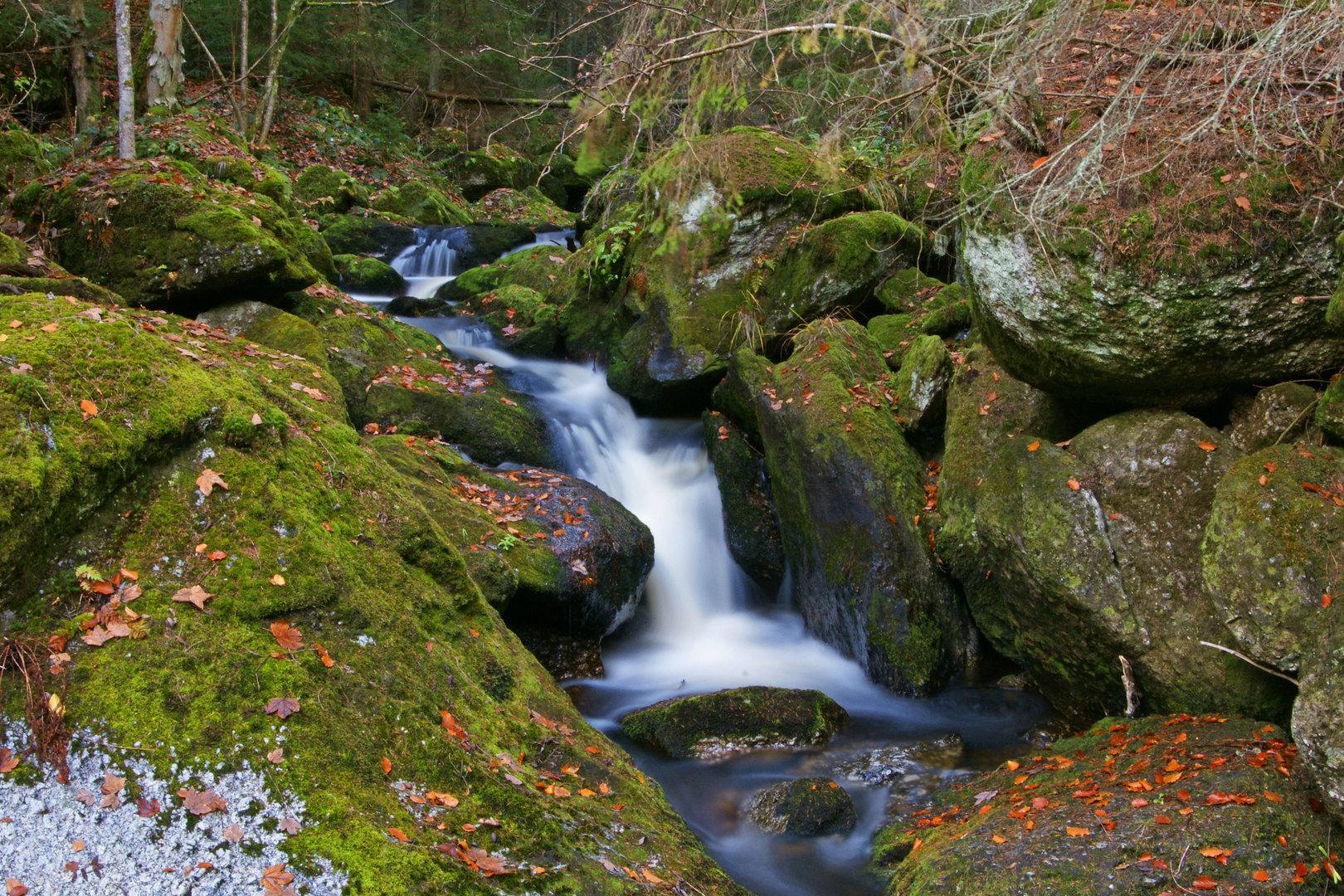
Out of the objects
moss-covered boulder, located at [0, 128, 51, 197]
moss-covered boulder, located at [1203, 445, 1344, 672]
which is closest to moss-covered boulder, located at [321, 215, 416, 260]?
moss-covered boulder, located at [0, 128, 51, 197]

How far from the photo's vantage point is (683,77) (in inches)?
243

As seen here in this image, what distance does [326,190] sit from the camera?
17.0 m

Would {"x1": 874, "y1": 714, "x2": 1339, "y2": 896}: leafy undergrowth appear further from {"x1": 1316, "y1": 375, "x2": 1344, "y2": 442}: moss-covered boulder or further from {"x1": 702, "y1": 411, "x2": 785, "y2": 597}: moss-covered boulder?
{"x1": 702, "y1": 411, "x2": 785, "y2": 597}: moss-covered boulder

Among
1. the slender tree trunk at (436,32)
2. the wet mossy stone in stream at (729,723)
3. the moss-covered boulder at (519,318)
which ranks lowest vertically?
the wet mossy stone in stream at (729,723)

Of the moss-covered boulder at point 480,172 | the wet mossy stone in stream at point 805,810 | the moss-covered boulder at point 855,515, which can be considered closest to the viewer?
the wet mossy stone in stream at point 805,810

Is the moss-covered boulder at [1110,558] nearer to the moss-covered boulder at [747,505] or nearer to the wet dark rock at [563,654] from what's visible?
the moss-covered boulder at [747,505]

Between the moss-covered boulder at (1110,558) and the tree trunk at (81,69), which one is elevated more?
the tree trunk at (81,69)

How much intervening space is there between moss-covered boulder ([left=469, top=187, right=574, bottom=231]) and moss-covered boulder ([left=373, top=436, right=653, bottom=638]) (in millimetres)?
12742

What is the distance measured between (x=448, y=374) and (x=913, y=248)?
6082 millimetres

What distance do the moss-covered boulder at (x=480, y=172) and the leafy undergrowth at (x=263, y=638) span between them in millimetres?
19328

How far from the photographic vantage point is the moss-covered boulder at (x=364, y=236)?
15289 mm

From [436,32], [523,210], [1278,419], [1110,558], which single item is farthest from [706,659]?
[436,32]

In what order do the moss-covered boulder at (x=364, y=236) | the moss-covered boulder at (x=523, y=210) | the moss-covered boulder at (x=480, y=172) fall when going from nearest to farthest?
the moss-covered boulder at (x=364, y=236), the moss-covered boulder at (x=523, y=210), the moss-covered boulder at (x=480, y=172)

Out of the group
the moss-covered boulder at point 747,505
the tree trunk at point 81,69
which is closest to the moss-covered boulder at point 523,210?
the tree trunk at point 81,69
